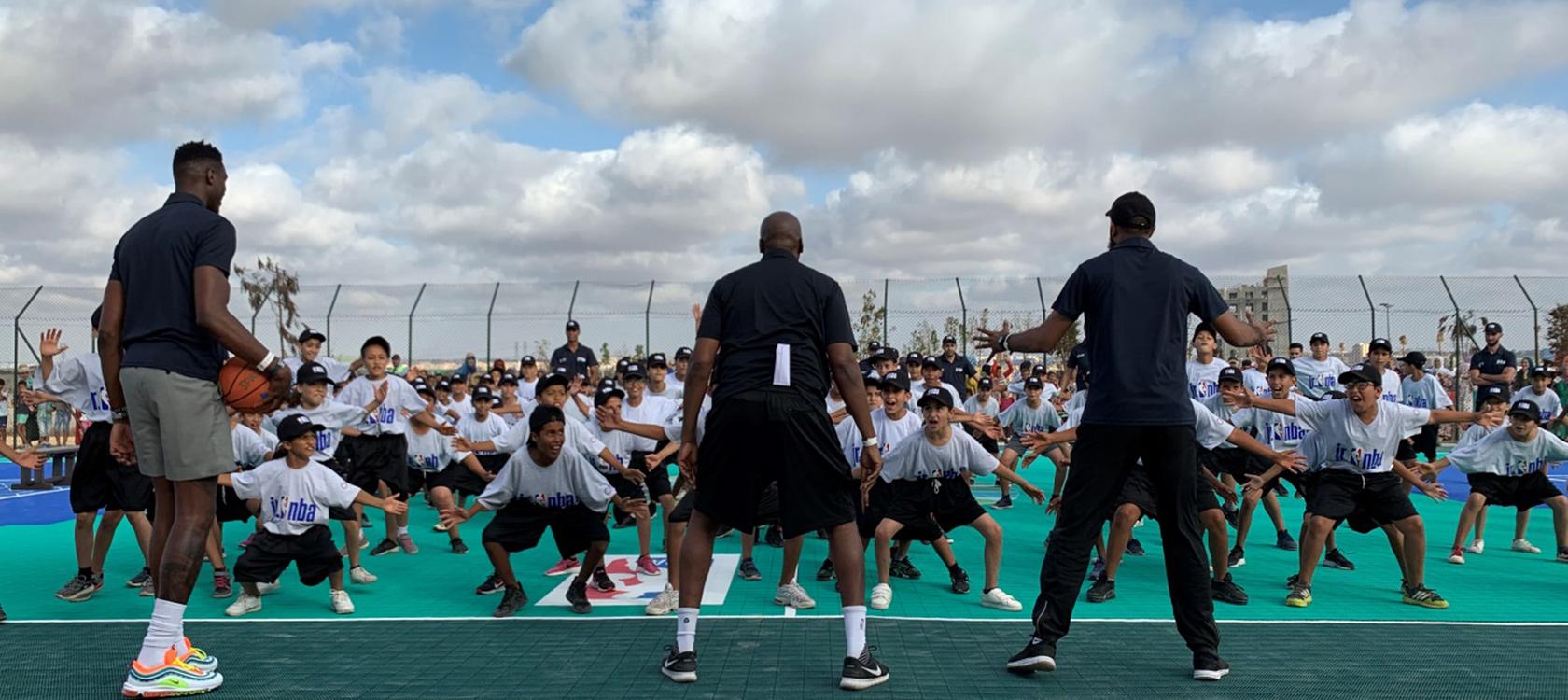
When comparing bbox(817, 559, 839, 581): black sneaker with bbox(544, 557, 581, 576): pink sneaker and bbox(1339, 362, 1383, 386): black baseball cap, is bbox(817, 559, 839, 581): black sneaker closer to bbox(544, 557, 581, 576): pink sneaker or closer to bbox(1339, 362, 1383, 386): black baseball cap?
bbox(544, 557, 581, 576): pink sneaker

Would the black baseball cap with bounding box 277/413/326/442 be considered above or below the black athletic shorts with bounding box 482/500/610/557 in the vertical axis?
above

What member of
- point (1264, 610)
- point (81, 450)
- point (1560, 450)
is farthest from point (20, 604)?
point (1560, 450)

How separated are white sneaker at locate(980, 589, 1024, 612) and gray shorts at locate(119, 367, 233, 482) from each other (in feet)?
13.6

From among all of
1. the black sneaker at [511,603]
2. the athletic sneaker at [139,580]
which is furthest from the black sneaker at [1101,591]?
the athletic sneaker at [139,580]

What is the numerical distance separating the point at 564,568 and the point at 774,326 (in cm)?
411

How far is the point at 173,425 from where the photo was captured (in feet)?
13.9

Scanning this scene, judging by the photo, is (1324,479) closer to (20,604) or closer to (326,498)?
(326,498)

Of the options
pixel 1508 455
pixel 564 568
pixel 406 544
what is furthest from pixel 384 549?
pixel 1508 455

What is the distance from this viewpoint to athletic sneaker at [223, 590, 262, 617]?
6078mm

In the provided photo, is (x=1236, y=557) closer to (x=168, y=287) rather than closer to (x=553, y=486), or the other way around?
(x=553, y=486)

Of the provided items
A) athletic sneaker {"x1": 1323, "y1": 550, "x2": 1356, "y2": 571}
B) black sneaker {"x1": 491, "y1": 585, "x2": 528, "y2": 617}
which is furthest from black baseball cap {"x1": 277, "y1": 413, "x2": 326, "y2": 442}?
athletic sneaker {"x1": 1323, "y1": 550, "x2": 1356, "y2": 571}

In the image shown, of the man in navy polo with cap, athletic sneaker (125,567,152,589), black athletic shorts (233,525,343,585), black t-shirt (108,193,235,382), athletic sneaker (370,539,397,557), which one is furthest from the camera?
the man in navy polo with cap

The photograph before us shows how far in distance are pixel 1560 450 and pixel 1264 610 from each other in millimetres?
3751

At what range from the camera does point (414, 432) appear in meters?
10.1
